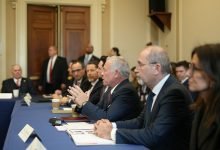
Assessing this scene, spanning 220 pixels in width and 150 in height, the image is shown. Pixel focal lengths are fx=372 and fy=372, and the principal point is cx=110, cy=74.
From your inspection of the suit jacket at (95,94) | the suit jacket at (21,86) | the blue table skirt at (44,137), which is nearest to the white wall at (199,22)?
the suit jacket at (95,94)

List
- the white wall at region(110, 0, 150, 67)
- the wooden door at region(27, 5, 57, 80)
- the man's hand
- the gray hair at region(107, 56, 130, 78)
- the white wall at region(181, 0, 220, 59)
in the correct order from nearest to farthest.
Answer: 1. the man's hand
2. the gray hair at region(107, 56, 130, 78)
3. the white wall at region(181, 0, 220, 59)
4. the wooden door at region(27, 5, 57, 80)
5. the white wall at region(110, 0, 150, 67)

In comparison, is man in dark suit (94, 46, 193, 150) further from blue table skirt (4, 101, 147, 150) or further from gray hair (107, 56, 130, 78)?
gray hair (107, 56, 130, 78)

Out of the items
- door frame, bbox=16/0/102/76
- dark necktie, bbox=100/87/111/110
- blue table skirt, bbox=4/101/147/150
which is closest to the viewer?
blue table skirt, bbox=4/101/147/150

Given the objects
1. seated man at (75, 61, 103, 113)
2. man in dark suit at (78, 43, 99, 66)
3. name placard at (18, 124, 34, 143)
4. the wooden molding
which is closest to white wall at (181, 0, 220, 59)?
the wooden molding

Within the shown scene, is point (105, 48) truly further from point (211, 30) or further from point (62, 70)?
point (211, 30)

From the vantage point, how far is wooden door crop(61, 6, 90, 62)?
783 cm

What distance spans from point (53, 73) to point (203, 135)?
5992 millimetres

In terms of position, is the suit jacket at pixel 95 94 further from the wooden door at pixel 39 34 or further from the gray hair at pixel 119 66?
the wooden door at pixel 39 34

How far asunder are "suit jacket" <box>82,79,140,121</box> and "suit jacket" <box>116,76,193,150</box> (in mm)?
610

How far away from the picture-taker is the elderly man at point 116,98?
106 inches

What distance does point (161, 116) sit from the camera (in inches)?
78.5

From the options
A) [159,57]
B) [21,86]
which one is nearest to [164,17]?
[21,86]

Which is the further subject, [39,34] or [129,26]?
[129,26]

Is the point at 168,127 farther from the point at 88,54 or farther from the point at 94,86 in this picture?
the point at 88,54
